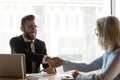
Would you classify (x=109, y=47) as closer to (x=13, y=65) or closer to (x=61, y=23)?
(x=13, y=65)

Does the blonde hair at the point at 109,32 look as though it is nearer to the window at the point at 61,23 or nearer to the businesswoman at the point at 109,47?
the businesswoman at the point at 109,47

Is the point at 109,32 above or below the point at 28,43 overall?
above

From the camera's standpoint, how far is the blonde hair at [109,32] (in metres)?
2.29

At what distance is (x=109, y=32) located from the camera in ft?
7.52

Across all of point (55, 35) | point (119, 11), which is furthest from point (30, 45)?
point (119, 11)

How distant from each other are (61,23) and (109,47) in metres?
2.25

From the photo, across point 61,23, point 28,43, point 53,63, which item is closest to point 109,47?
point 53,63

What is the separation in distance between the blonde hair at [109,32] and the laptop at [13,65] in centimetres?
77

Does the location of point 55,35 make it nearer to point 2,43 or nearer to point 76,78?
point 2,43

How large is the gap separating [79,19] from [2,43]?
1.46 metres

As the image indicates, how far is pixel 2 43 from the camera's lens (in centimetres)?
446

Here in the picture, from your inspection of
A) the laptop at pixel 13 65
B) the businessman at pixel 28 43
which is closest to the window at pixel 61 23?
the businessman at pixel 28 43

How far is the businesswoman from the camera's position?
218 centimetres

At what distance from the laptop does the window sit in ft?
6.54
